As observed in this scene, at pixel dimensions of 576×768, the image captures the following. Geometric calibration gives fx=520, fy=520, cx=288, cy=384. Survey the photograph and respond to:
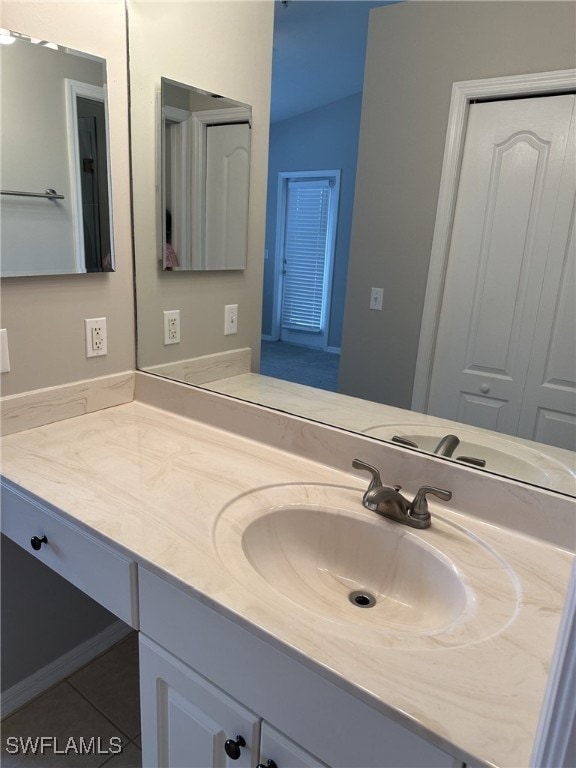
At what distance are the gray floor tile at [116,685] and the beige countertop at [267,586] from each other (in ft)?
3.04

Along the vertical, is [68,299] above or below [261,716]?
above

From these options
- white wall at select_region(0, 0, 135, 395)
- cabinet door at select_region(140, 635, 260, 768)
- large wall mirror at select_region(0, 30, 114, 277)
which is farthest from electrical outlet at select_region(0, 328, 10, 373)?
cabinet door at select_region(140, 635, 260, 768)

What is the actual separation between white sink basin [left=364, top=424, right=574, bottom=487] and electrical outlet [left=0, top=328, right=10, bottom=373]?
1.04 m

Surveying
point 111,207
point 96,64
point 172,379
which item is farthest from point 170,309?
point 96,64

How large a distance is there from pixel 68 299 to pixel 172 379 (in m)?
0.40

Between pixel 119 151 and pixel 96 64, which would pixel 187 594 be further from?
pixel 96 64

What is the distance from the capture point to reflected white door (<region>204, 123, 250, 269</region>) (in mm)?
1501

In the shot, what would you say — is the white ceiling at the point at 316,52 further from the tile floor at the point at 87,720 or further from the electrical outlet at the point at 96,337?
the tile floor at the point at 87,720

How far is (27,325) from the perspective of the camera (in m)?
1.45

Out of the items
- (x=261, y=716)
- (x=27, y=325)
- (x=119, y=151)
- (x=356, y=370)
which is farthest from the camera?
(x=119, y=151)

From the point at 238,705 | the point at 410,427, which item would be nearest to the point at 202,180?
the point at 410,427

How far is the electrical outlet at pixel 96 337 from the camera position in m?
1.61

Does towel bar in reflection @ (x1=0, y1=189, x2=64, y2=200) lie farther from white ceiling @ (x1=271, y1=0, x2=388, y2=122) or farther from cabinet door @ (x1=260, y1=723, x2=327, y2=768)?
cabinet door @ (x1=260, y1=723, x2=327, y2=768)

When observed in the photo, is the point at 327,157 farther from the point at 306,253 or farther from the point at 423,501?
the point at 423,501
